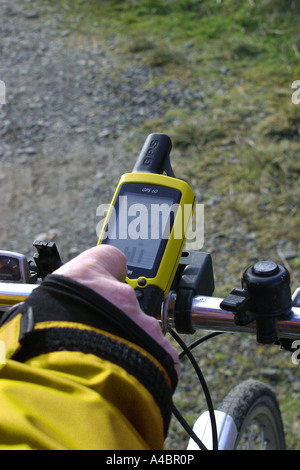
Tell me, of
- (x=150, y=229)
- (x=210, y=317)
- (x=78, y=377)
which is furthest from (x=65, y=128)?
(x=78, y=377)

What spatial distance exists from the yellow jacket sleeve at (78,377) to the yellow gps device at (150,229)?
1.00 feet

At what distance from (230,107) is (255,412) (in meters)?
2.73

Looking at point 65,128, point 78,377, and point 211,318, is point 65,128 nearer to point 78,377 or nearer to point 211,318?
point 211,318

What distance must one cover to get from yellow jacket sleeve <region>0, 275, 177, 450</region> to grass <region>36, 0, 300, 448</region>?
5.68 feet

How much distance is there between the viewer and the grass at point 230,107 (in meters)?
3.15

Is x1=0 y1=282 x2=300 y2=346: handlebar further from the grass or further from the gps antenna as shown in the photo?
the grass

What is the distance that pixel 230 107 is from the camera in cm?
409

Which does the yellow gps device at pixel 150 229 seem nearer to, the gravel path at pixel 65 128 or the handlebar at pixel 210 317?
the handlebar at pixel 210 317

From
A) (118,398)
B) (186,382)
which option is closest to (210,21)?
(186,382)

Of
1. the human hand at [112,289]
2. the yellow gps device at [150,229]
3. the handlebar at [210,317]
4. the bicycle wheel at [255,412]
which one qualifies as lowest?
the bicycle wheel at [255,412]

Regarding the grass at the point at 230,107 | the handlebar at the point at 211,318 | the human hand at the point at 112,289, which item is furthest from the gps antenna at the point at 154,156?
the grass at the point at 230,107

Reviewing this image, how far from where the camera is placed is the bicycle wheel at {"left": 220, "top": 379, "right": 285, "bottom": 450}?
5.58ft

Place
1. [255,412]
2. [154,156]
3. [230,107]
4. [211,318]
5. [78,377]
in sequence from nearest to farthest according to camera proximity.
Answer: [78,377] → [211,318] → [154,156] → [255,412] → [230,107]

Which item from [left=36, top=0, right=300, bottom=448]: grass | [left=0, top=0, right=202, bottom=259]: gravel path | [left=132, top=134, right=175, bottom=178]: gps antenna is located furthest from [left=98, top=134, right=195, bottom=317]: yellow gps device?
[left=0, top=0, right=202, bottom=259]: gravel path
